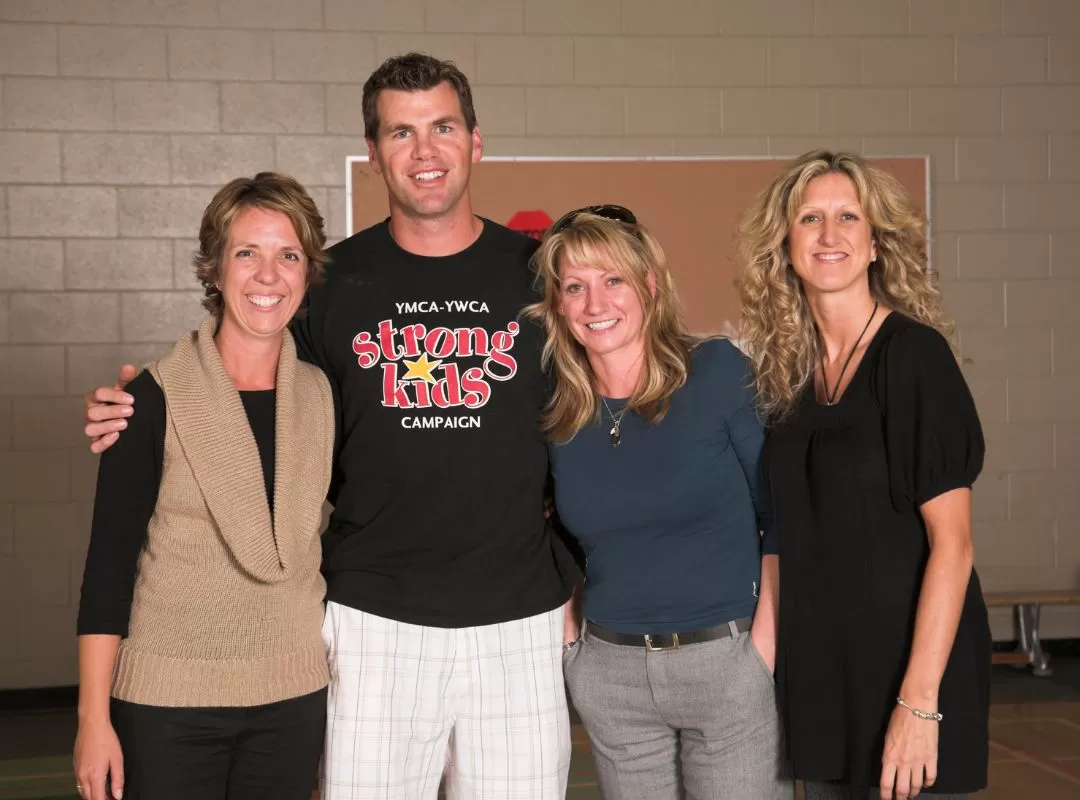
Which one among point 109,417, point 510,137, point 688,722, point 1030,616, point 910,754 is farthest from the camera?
point 1030,616

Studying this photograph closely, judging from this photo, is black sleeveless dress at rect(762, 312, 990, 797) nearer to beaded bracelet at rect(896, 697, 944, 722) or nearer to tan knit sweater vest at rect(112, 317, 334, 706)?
beaded bracelet at rect(896, 697, 944, 722)

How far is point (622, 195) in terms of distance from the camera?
5.48 m

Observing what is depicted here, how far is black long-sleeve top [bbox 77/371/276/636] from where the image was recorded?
2.05m

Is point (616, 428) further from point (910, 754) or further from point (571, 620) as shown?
point (910, 754)

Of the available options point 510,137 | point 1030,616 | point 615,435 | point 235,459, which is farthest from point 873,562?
point 1030,616

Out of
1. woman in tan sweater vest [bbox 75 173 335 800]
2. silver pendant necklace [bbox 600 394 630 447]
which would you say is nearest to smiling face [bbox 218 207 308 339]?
woman in tan sweater vest [bbox 75 173 335 800]

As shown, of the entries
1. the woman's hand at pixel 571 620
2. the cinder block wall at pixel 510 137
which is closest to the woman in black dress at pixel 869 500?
the woman's hand at pixel 571 620

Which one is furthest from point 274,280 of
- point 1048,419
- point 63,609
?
point 1048,419

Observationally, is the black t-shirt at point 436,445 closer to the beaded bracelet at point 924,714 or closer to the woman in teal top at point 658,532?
the woman in teal top at point 658,532

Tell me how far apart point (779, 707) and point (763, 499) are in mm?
405

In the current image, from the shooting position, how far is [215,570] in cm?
209

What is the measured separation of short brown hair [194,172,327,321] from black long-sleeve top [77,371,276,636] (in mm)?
297

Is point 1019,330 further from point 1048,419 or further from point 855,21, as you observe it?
point 855,21

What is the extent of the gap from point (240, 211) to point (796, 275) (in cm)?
113
